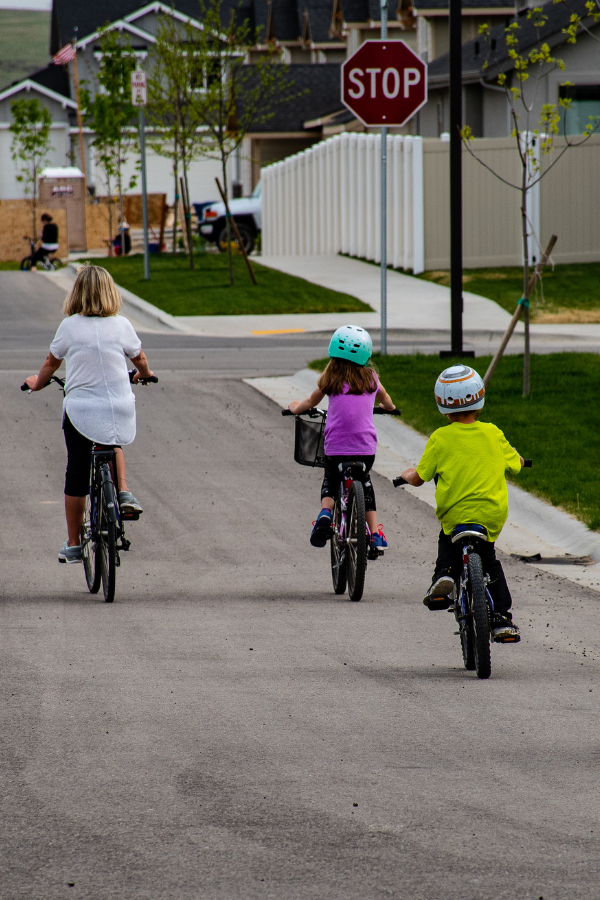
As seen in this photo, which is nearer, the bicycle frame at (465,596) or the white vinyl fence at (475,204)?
the bicycle frame at (465,596)

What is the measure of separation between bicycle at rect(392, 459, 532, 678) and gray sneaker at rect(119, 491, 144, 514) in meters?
1.89

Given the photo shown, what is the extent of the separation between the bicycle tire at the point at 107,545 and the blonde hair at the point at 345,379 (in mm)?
1489

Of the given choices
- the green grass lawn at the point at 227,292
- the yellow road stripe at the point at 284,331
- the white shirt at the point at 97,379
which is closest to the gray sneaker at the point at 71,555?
the white shirt at the point at 97,379

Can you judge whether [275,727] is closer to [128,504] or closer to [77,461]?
[128,504]

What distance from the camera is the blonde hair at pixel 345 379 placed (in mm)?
8023

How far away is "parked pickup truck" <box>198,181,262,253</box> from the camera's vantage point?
123 feet

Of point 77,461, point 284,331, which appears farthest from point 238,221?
point 77,461

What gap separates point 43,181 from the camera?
49.4m

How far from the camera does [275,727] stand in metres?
5.27

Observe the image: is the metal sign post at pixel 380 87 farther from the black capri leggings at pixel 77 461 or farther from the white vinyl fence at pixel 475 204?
the white vinyl fence at pixel 475 204

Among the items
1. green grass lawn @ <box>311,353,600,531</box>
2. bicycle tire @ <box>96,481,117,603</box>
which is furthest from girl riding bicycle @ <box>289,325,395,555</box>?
green grass lawn @ <box>311,353,600,531</box>

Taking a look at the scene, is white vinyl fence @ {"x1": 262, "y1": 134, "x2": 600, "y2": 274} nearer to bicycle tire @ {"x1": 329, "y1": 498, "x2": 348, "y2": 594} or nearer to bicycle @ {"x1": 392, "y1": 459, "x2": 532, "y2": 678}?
bicycle tire @ {"x1": 329, "y1": 498, "x2": 348, "y2": 594}

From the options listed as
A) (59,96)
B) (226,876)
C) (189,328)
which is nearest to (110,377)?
(226,876)

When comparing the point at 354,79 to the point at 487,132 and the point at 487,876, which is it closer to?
the point at 487,876
